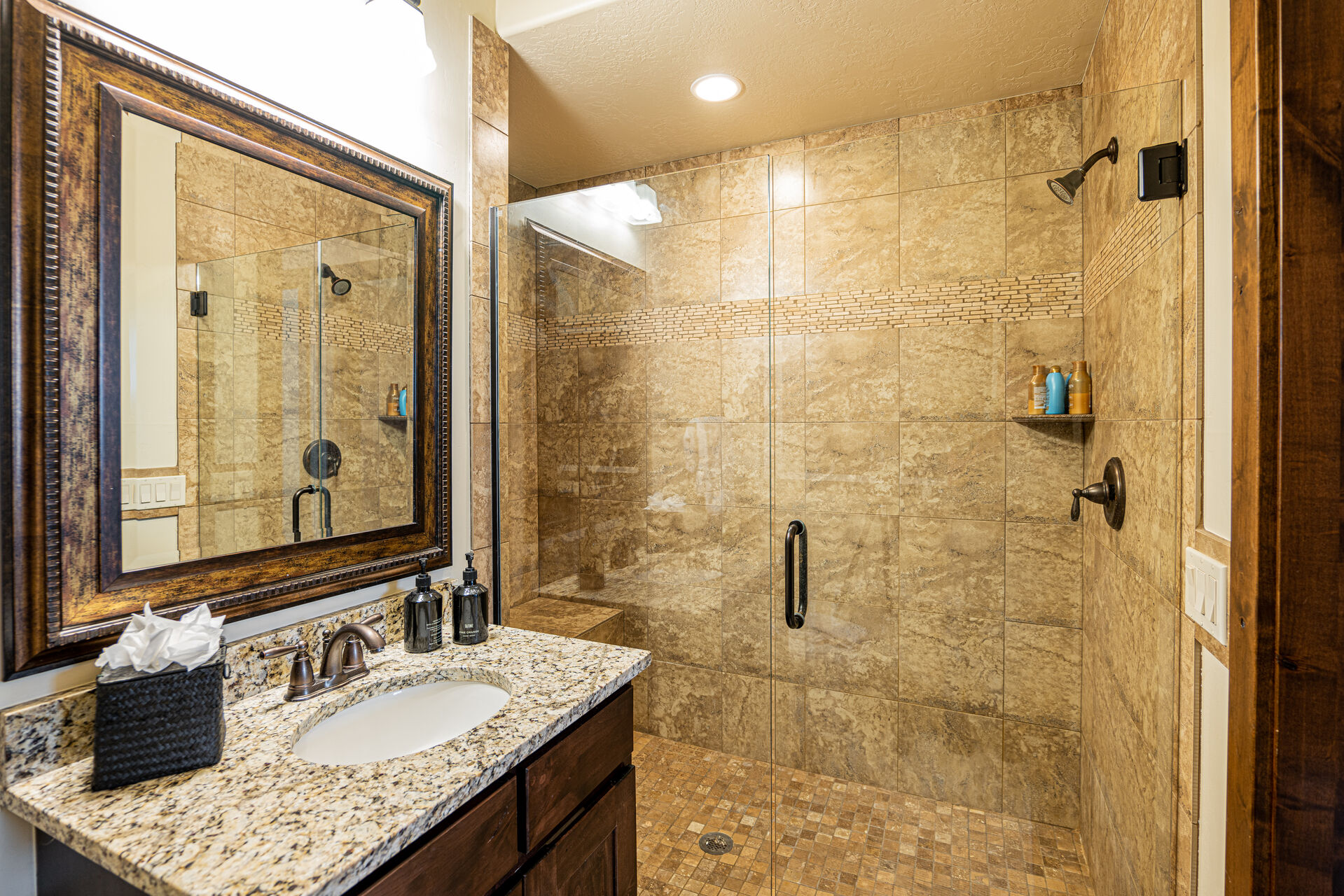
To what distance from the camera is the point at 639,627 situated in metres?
1.77

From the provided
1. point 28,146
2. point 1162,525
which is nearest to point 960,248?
point 1162,525

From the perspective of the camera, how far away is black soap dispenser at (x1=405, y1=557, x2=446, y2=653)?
1.39 m

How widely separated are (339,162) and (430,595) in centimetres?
102

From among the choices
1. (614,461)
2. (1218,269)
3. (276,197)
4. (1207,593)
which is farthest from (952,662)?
(276,197)

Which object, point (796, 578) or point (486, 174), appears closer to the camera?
point (486, 174)

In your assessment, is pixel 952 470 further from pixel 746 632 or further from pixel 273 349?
pixel 273 349

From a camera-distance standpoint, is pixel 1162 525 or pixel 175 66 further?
pixel 1162 525

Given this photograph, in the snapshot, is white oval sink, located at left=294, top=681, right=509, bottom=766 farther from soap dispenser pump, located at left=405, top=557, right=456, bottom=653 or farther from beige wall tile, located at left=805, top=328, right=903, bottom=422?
beige wall tile, located at left=805, top=328, right=903, bottom=422

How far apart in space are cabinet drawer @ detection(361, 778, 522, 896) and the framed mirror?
63 centimetres

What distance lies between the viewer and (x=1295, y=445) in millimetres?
806

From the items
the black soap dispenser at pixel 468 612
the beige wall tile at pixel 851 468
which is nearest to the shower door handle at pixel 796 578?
the beige wall tile at pixel 851 468

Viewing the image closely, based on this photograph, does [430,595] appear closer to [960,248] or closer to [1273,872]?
[1273,872]

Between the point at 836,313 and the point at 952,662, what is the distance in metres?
1.25

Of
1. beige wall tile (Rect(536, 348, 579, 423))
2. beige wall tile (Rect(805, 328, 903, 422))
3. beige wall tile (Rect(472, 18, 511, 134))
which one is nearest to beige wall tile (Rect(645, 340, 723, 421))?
beige wall tile (Rect(536, 348, 579, 423))
